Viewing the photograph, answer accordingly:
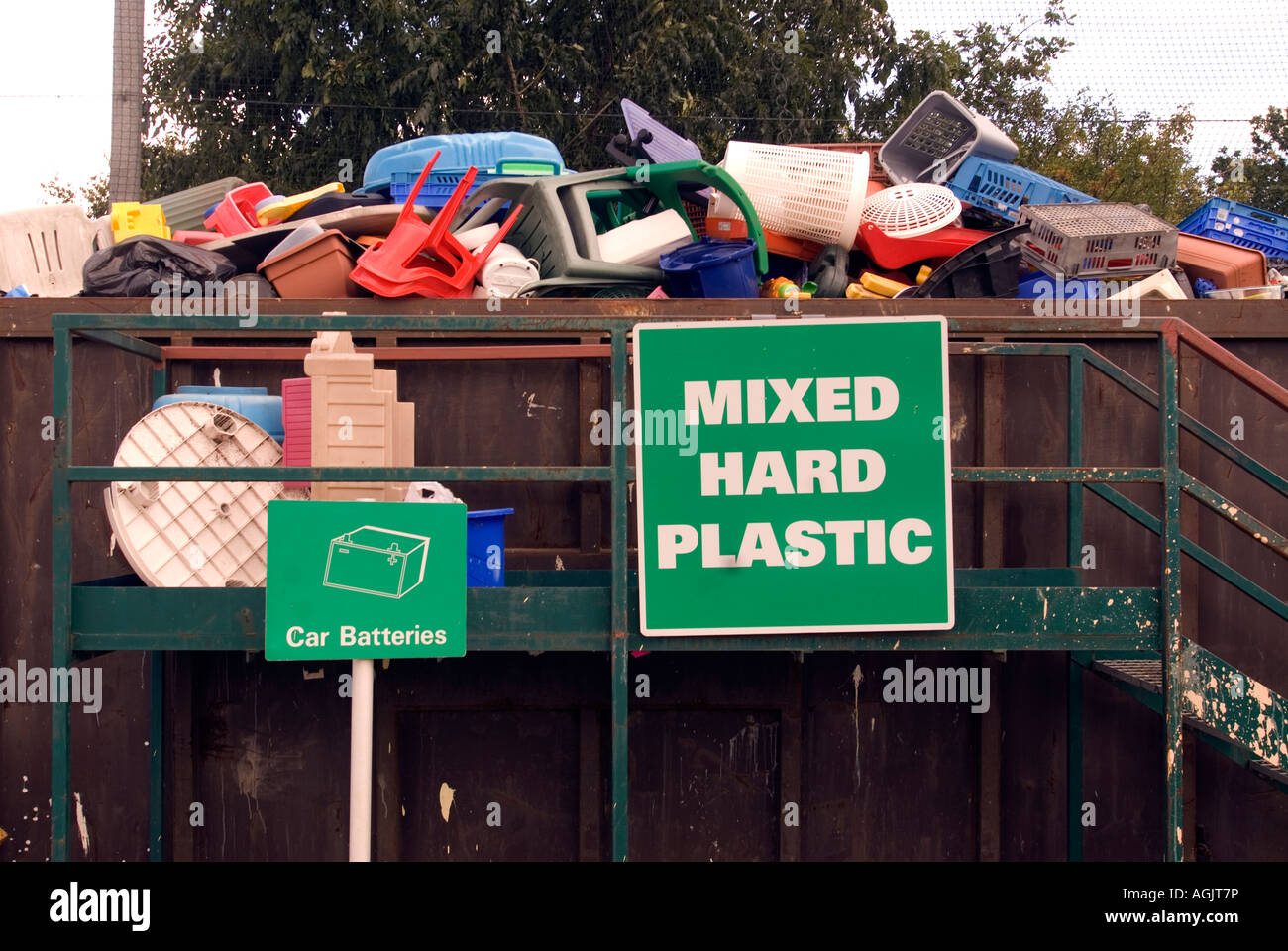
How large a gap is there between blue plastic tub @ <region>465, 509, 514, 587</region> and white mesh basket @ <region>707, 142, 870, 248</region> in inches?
92.2

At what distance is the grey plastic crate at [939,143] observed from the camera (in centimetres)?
627

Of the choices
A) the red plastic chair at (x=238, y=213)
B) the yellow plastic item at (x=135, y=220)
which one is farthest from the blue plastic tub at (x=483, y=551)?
the yellow plastic item at (x=135, y=220)

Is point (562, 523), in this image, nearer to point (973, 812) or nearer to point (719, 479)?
point (719, 479)

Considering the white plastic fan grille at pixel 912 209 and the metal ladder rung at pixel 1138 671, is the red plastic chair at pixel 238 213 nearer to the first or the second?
the white plastic fan grille at pixel 912 209

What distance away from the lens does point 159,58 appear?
13.5 m

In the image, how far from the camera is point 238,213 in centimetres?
614

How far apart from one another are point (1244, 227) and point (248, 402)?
5508 millimetres

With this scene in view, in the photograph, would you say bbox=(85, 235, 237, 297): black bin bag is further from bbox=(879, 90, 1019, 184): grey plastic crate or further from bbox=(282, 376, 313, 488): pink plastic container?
bbox=(879, 90, 1019, 184): grey plastic crate

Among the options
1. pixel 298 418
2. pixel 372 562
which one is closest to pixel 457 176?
pixel 298 418

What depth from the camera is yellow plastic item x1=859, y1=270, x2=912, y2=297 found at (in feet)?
16.9

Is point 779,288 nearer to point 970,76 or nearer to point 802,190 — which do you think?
point 802,190

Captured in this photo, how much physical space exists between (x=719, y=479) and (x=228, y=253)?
3302 mm

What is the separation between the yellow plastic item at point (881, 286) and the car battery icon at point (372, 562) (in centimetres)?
282

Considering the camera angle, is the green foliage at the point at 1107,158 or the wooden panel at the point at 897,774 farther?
the green foliage at the point at 1107,158
